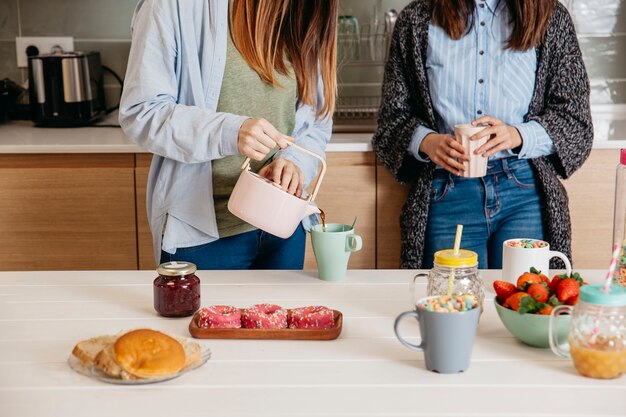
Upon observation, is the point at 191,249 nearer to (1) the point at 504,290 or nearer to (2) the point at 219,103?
(2) the point at 219,103

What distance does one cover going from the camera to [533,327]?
4.16ft

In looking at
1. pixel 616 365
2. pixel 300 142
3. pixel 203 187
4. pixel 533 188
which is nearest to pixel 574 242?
pixel 533 188

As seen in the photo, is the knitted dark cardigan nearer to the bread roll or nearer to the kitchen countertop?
the kitchen countertop

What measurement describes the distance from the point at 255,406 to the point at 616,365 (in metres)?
0.49

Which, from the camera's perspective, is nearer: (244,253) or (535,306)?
(535,306)

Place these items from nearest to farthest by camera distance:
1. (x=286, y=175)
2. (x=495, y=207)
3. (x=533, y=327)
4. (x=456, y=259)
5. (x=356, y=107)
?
(x=533, y=327) → (x=456, y=259) → (x=286, y=175) → (x=495, y=207) → (x=356, y=107)

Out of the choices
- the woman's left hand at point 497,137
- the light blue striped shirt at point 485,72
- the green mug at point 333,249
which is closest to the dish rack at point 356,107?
the light blue striped shirt at point 485,72

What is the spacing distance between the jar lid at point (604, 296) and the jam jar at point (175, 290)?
0.64 metres

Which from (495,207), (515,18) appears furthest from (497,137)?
(515,18)

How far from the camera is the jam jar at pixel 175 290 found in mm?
1418

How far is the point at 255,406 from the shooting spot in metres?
1.09

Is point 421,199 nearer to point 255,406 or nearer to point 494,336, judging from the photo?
point 494,336

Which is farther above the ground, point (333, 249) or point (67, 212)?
point (333, 249)

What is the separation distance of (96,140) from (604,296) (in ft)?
6.40
